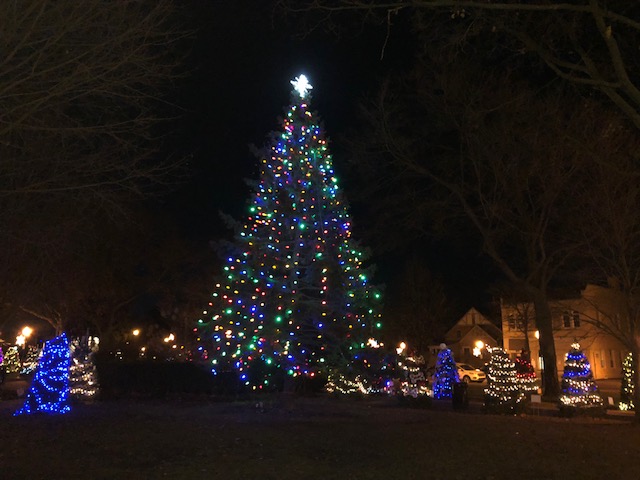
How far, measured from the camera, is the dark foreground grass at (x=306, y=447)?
7945mm

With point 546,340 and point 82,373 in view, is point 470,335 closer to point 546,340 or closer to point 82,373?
point 546,340

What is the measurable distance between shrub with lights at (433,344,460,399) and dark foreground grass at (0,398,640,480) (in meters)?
10.3

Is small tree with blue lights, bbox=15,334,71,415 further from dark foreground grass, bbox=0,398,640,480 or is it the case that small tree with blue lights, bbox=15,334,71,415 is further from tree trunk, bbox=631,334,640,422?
tree trunk, bbox=631,334,640,422

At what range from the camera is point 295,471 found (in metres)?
7.95

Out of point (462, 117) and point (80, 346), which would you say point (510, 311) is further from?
point (80, 346)

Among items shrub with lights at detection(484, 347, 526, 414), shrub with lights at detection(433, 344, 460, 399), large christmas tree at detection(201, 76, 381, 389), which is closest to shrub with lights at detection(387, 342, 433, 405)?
shrub with lights at detection(433, 344, 460, 399)

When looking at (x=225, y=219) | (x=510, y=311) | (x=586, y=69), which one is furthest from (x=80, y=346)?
(x=510, y=311)

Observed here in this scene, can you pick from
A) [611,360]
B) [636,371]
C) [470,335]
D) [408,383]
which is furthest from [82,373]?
[470,335]

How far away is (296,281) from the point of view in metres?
19.1

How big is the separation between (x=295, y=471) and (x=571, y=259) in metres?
20.6

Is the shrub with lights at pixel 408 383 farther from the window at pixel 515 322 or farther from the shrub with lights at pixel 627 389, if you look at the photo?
the window at pixel 515 322

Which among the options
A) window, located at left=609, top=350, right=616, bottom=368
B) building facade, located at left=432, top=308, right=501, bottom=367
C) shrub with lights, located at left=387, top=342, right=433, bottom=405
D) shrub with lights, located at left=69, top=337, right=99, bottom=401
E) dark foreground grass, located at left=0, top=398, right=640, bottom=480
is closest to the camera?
dark foreground grass, located at left=0, top=398, right=640, bottom=480

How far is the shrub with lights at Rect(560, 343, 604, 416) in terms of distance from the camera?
19781 mm

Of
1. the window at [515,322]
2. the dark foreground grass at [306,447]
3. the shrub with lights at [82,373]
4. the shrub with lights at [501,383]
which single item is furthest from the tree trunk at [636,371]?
the window at [515,322]
